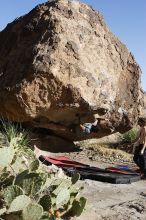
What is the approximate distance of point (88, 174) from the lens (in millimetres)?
9070

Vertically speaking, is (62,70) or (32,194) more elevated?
(62,70)

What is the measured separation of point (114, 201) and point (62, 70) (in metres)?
3.88

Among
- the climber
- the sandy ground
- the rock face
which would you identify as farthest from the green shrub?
the climber

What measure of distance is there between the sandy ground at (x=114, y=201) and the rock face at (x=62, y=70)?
248 centimetres

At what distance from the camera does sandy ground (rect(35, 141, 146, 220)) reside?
6.09 metres

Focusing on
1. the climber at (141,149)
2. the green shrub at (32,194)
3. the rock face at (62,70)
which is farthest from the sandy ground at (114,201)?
the rock face at (62,70)

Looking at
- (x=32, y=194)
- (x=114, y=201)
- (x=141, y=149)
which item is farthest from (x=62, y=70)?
(x=32, y=194)

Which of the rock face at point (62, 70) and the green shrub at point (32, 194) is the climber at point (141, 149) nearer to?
the rock face at point (62, 70)

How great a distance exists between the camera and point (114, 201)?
7223mm

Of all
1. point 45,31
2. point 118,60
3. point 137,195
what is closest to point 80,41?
point 45,31

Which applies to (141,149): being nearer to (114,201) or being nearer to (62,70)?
(62,70)

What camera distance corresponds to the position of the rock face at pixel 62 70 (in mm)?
10125

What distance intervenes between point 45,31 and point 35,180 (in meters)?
6.19

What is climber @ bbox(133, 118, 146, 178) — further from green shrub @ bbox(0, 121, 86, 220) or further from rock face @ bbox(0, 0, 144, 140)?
green shrub @ bbox(0, 121, 86, 220)
